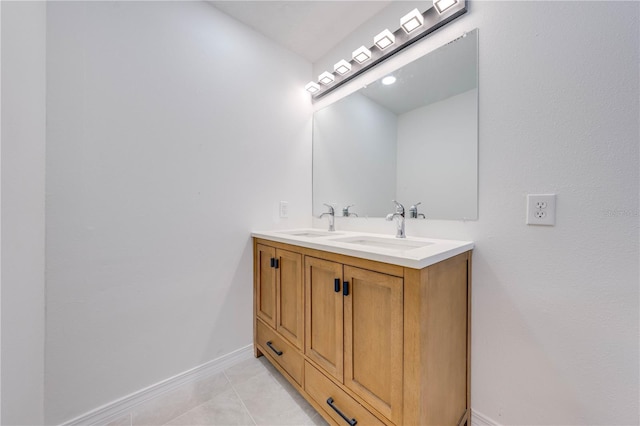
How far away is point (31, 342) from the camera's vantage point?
3.07 ft

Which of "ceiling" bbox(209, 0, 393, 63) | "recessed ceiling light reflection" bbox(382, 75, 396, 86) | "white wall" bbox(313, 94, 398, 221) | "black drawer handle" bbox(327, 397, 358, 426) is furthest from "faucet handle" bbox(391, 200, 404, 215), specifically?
"ceiling" bbox(209, 0, 393, 63)

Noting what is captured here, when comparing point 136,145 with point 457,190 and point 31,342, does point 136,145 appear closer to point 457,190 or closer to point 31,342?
point 31,342

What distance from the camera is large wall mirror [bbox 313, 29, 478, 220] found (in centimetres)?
117

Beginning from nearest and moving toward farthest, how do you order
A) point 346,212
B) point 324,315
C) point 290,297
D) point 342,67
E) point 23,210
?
point 23,210, point 324,315, point 290,297, point 342,67, point 346,212

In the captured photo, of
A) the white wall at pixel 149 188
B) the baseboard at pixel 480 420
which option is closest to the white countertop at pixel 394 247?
the white wall at pixel 149 188

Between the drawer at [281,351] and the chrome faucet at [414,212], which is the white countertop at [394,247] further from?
the drawer at [281,351]

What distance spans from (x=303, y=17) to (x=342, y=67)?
38cm

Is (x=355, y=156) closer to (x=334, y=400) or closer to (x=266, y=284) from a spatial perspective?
(x=266, y=284)

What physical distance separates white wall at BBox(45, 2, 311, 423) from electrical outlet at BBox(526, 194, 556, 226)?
1.43 metres

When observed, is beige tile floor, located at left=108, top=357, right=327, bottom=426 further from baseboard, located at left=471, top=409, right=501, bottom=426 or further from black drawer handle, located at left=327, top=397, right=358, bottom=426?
baseboard, located at left=471, top=409, right=501, bottom=426

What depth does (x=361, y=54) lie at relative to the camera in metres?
1.55

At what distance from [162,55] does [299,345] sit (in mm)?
1704

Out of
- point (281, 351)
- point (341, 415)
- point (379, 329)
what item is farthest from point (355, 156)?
point (341, 415)

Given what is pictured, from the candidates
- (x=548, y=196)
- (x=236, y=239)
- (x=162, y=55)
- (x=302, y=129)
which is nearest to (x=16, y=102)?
(x=162, y=55)
